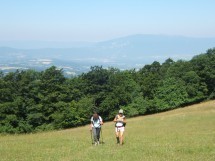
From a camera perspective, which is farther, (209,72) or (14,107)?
(209,72)

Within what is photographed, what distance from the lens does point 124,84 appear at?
3285 inches

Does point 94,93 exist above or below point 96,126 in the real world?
below

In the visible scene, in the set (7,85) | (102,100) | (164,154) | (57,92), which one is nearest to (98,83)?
(102,100)

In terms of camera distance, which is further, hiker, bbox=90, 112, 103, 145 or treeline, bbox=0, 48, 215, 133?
treeline, bbox=0, 48, 215, 133

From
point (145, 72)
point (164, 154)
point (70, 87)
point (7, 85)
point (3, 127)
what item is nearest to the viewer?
point (164, 154)

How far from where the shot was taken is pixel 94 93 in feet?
272

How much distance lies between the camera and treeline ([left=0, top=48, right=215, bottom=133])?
6950cm

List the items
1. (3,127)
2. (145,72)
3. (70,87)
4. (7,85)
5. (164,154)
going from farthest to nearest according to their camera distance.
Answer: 1. (145,72)
2. (70,87)
3. (7,85)
4. (3,127)
5. (164,154)

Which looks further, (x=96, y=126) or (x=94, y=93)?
(x=94, y=93)

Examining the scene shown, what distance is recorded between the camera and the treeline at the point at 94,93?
69.5m

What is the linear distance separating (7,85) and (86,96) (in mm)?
17482

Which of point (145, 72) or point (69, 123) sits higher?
point (145, 72)

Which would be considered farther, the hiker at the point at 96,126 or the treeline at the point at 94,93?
the treeline at the point at 94,93

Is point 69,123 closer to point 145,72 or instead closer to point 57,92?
point 57,92
